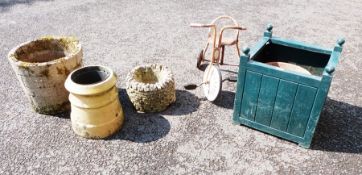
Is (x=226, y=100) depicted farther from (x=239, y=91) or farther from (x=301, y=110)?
(x=301, y=110)

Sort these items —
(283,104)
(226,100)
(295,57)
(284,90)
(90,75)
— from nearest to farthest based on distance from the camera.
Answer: (284,90) < (283,104) < (90,75) < (295,57) < (226,100)

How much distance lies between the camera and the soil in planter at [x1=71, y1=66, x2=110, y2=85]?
407cm

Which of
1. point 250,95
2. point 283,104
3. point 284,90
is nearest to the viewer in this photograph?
point 284,90

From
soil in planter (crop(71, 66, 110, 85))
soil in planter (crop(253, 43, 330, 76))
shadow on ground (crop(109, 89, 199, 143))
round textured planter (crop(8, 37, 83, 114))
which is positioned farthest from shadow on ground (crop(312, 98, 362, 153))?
round textured planter (crop(8, 37, 83, 114))

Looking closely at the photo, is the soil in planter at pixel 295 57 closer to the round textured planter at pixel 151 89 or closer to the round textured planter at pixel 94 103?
the round textured planter at pixel 151 89

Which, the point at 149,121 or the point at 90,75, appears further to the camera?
the point at 149,121

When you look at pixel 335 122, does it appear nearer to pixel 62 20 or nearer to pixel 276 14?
pixel 276 14

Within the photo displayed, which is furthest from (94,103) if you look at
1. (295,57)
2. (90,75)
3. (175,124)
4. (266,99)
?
(295,57)

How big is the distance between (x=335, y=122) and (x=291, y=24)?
11.6 feet

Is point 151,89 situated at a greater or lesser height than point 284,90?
lesser

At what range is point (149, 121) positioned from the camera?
4.36 meters

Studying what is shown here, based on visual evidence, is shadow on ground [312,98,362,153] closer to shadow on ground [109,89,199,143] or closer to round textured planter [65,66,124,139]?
shadow on ground [109,89,199,143]

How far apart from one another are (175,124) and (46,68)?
1760 millimetres

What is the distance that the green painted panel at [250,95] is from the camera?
3.78 metres
